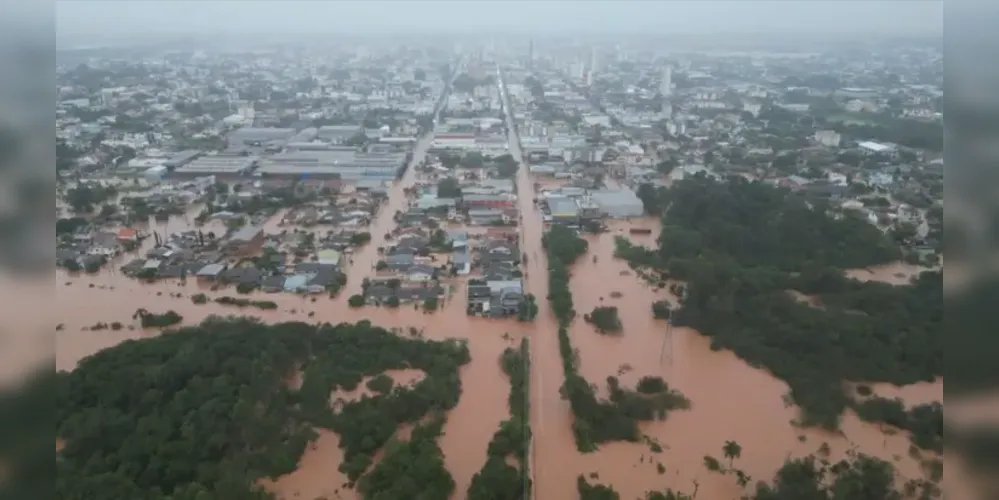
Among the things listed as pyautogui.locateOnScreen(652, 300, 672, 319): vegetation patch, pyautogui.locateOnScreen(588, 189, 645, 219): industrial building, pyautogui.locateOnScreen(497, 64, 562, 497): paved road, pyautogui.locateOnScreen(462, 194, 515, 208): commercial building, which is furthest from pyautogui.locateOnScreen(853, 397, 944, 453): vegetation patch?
pyautogui.locateOnScreen(462, 194, 515, 208): commercial building

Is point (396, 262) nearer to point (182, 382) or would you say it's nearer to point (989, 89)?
point (182, 382)

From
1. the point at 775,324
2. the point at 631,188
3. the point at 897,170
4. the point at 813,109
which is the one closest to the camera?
the point at 775,324

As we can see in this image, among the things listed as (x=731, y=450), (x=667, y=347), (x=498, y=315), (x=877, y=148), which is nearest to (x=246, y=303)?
(x=498, y=315)

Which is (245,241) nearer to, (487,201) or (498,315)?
(487,201)

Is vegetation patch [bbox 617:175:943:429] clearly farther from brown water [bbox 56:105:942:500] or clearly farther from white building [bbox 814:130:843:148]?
white building [bbox 814:130:843:148]

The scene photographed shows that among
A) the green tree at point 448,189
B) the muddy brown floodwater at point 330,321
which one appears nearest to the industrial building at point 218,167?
the muddy brown floodwater at point 330,321

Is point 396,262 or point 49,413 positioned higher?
point 49,413

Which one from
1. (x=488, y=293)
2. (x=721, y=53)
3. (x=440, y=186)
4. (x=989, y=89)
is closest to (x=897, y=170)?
(x=440, y=186)
